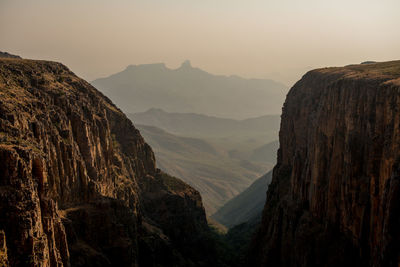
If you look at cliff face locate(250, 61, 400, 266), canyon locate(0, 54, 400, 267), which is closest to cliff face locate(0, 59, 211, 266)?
canyon locate(0, 54, 400, 267)

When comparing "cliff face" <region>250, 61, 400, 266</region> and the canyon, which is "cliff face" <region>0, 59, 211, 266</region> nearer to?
the canyon

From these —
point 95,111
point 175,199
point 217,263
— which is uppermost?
point 95,111

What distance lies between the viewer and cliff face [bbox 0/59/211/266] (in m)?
33.6

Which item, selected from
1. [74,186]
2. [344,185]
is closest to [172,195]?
[74,186]

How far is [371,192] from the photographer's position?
1665 inches

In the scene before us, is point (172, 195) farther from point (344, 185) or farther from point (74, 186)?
point (344, 185)

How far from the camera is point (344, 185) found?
48.8 metres

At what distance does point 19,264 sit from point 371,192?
97.6 ft

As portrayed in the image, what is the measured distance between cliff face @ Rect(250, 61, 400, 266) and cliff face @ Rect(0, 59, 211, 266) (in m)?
20.7

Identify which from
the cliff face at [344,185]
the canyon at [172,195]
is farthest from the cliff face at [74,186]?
the cliff face at [344,185]

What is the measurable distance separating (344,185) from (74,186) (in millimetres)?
31438

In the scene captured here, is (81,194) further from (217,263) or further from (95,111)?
(217,263)

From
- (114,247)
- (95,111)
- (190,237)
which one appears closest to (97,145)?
(95,111)

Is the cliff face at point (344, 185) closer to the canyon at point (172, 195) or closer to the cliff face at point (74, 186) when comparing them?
the canyon at point (172, 195)
